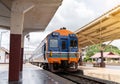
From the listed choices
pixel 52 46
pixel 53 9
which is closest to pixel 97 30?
pixel 52 46

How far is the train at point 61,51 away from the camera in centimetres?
2195

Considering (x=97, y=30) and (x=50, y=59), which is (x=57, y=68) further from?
(x=97, y=30)

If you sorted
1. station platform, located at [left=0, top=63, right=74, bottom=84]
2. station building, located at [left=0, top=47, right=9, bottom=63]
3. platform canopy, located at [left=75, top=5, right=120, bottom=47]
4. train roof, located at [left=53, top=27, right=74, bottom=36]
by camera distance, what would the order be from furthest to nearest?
1. station building, located at [left=0, top=47, right=9, bottom=63]
2. train roof, located at [left=53, top=27, right=74, bottom=36]
3. platform canopy, located at [left=75, top=5, right=120, bottom=47]
4. station platform, located at [left=0, top=63, right=74, bottom=84]

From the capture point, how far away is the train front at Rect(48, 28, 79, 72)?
72.1 feet

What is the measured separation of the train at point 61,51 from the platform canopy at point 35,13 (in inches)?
74.3

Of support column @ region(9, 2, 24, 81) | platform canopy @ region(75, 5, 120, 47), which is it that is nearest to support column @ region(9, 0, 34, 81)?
support column @ region(9, 2, 24, 81)

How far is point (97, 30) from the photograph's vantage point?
23.9 metres

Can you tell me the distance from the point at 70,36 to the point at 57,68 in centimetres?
305

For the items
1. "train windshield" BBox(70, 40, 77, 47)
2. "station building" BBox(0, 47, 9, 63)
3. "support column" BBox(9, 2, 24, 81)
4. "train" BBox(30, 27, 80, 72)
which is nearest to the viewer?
"support column" BBox(9, 2, 24, 81)

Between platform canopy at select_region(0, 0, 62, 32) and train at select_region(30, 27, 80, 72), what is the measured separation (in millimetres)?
1888

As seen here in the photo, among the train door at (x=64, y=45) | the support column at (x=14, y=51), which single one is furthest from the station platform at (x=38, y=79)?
the train door at (x=64, y=45)

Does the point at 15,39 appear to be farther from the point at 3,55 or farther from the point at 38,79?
the point at 3,55

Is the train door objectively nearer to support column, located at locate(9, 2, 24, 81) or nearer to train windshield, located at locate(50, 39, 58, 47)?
train windshield, located at locate(50, 39, 58, 47)

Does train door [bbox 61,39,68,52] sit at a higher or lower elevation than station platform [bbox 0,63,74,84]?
higher
